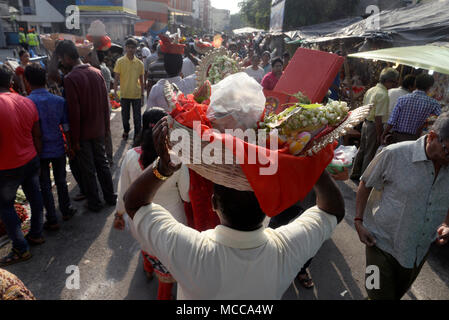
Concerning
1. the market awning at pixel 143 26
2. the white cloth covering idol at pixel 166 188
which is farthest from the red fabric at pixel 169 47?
the market awning at pixel 143 26

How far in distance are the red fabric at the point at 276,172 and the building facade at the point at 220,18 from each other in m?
104

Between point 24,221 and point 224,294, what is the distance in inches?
152

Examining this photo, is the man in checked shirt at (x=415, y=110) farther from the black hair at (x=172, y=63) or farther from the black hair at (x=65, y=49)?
the black hair at (x=65, y=49)

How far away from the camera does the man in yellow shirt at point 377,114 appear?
16.5 ft

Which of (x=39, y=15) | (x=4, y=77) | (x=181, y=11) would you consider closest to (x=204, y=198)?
(x=4, y=77)

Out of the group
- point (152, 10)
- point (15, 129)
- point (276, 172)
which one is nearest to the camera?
point (276, 172)

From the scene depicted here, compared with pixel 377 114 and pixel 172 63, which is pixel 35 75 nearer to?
pixel 172 63

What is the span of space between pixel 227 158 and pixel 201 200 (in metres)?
0.78

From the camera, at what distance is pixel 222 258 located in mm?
1187

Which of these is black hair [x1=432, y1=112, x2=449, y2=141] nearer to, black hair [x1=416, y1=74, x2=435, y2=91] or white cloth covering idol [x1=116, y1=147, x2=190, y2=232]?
white cloth covering idol [x1=116, y1=147, x2=190, y2=232]

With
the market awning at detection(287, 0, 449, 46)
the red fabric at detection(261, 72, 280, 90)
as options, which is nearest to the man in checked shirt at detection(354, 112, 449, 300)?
the red fabric at detection(261, 72, 280, 90)

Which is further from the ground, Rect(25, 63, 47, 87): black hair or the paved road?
Rect(25, 63, 47, 87): black hair

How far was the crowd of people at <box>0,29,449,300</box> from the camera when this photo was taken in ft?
3.97
